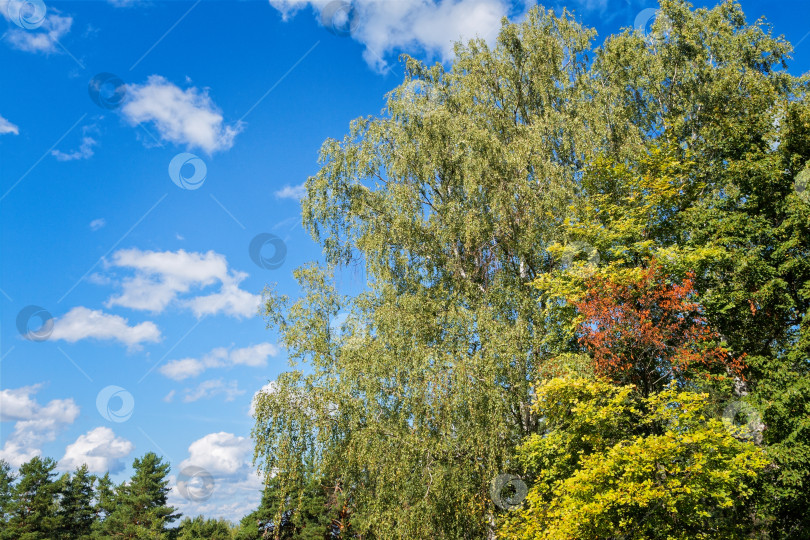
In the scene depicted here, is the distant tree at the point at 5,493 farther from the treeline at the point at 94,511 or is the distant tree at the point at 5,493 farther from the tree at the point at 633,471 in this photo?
the tree at the point at 633,471

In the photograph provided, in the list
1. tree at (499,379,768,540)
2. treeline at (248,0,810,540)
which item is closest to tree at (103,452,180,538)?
treeline at (248,0,810,540)

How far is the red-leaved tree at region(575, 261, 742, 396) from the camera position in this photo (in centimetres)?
1402

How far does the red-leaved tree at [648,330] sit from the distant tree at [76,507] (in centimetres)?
5102

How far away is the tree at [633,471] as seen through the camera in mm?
11461

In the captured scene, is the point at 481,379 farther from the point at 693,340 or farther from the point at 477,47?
the point at 477,47

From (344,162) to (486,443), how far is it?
11.9 metres
